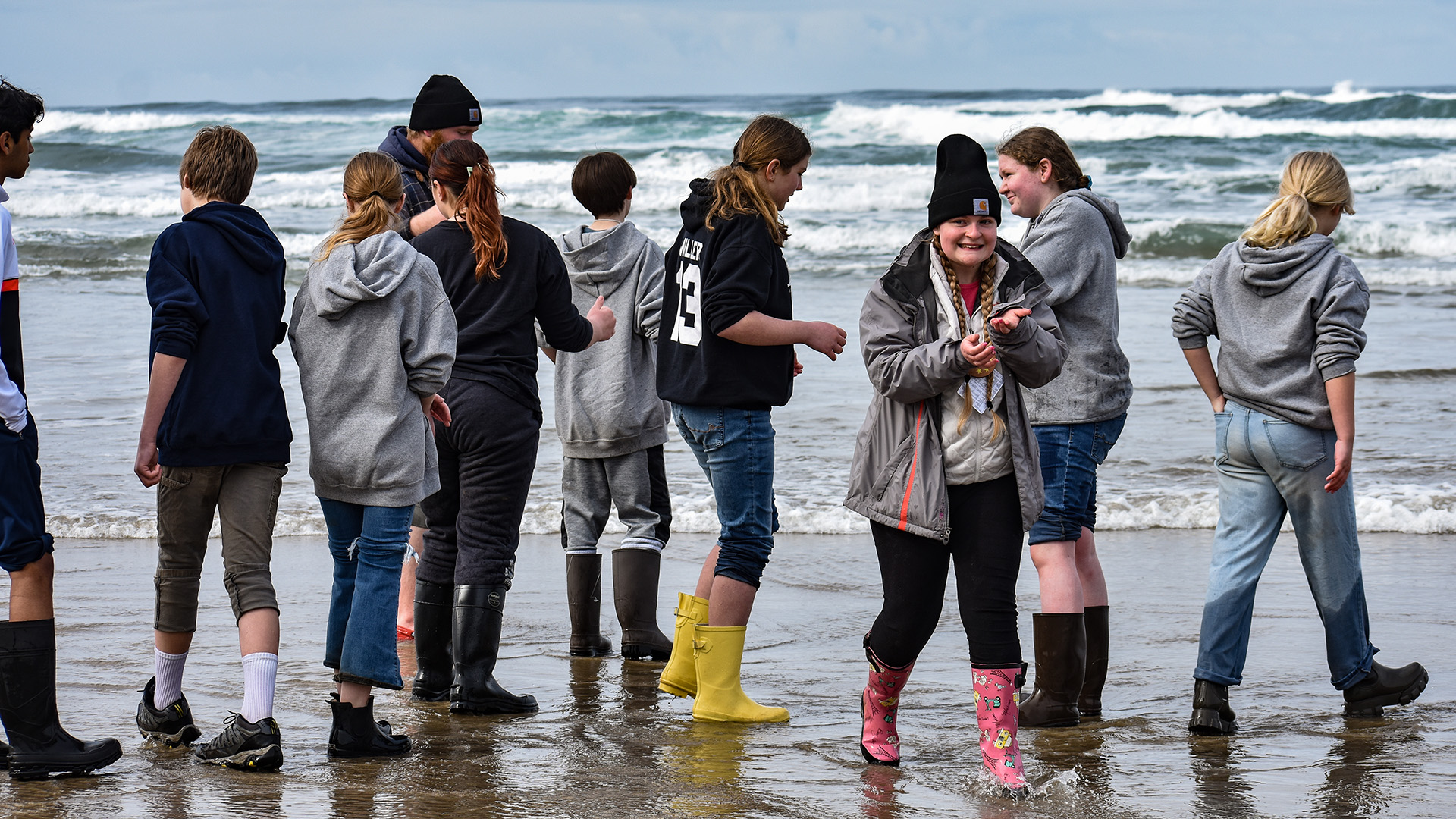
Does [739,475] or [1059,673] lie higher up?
[739,475]

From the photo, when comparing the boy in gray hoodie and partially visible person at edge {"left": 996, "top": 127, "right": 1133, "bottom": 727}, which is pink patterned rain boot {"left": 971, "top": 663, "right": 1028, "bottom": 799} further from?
the boy in gray hoodie

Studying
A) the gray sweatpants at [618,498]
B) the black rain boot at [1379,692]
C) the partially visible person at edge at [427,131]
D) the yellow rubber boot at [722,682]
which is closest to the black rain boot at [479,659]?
the yellow rubber boot at [722,682]

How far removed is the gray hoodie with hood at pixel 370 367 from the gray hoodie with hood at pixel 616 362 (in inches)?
47.1

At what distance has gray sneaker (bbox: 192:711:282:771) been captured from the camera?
3.61 meters

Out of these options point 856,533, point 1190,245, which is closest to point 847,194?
point 1190,245

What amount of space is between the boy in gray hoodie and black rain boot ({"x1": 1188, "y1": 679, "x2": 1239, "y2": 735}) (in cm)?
189

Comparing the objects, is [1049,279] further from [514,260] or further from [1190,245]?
[1190,245]

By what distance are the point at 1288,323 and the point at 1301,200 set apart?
1.28ft

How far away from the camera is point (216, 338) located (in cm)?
362

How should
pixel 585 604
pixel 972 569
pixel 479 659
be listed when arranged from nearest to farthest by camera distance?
pixel 972 569, pixel 479 659, pixel 585 604

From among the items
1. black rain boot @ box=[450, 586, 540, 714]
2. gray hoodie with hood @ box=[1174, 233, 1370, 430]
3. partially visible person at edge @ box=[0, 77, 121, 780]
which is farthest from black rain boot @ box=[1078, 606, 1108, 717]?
partially visible person at edge @ box=[0, 77, 121, 780]

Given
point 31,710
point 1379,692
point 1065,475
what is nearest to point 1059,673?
point 1065,475

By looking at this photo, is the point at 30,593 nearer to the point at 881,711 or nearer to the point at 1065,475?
the point at 881,711

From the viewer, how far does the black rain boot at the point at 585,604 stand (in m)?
5.06
